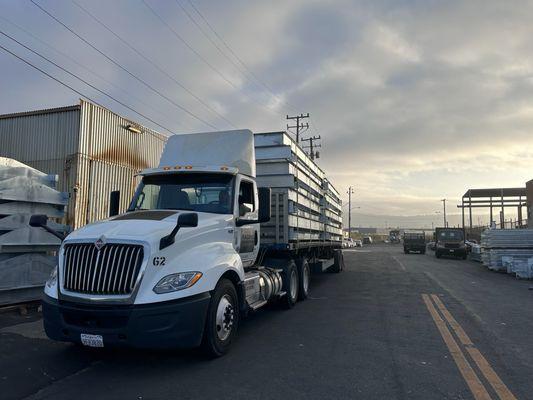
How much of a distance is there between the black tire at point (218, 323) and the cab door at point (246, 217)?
3.47ft

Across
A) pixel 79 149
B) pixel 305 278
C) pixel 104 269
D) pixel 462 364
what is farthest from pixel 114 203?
pixel 79 149

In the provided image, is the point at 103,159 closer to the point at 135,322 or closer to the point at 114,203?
the point at 114,203

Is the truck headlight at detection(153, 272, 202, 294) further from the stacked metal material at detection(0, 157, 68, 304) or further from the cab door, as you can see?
the stacked metal material at detection(0, 157, 68, 304)

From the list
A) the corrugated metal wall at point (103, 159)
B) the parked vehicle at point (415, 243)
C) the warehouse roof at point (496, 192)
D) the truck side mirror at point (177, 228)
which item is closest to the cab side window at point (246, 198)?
the truck side mirror at point (177, 228)

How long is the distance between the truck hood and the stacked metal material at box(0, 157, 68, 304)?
13.3 feet

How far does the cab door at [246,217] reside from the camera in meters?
7.09

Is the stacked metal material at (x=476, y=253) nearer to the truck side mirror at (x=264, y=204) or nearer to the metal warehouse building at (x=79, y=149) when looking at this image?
the metal warehouse building at (x=79, y=149)

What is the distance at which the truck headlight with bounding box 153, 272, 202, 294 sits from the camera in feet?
16.5

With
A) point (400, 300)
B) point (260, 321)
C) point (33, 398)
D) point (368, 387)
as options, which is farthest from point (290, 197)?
point (33, 398)

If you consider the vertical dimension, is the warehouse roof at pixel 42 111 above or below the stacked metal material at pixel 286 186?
above

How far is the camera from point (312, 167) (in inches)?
495

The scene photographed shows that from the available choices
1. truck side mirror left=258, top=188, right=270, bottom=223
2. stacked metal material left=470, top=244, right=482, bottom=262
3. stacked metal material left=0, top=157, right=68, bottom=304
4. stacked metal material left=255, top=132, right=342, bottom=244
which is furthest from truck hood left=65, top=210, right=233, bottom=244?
stacked metal material left=470, top=244, right=482, bottom=262

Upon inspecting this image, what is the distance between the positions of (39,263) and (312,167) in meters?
7.22

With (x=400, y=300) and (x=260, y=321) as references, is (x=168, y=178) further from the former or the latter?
(x=400, y=300)
